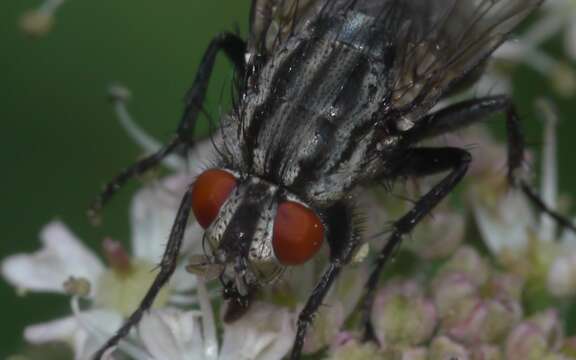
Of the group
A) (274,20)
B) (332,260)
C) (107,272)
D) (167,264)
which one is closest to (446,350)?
(332,260)

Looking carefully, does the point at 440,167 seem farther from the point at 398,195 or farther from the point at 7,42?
the point at 7,42

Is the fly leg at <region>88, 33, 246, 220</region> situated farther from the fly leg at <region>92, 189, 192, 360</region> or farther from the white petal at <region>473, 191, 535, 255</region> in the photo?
the white petal at <region>473, 191, 535, 255</region>

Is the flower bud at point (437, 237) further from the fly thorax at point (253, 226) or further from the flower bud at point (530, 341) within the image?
the fly thorax at point (253, 226)

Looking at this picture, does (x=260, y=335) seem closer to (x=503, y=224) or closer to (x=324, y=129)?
(x=324, y=129)

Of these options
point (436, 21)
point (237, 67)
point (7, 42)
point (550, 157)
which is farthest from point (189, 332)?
point (7, 42)

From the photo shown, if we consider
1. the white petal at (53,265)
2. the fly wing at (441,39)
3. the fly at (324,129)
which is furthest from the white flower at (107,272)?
the fly wing at (441,39)

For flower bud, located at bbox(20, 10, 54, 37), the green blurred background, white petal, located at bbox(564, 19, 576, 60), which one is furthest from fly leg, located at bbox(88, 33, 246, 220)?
white petal, located at bbox(564, 19, 576, 60)
